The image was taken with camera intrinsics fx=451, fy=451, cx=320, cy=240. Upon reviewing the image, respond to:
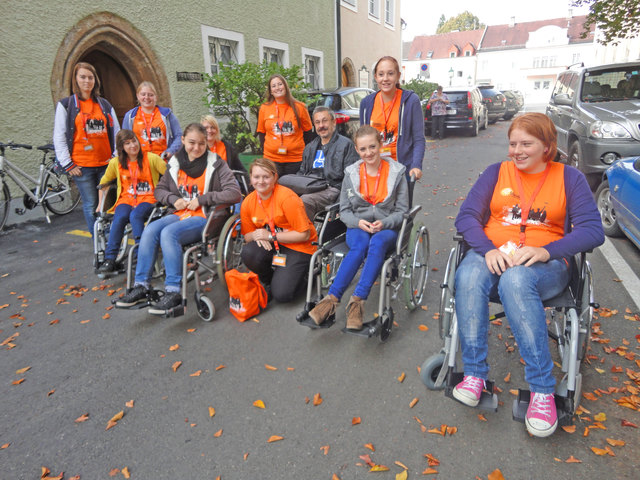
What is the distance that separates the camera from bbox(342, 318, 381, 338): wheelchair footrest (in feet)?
10.6

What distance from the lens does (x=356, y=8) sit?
61.0 ft

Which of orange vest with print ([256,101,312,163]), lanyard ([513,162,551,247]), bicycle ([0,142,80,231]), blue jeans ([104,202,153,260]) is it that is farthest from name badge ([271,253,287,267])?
bicycle ([0,142,80,231])

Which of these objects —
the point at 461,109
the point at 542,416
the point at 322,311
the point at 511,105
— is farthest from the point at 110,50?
the point at 511,105

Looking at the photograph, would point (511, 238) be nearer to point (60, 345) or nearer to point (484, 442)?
point (484, 442)

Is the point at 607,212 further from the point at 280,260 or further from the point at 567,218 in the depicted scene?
the point at 280,260

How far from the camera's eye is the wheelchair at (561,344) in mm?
2348

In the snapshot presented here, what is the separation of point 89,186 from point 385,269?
404 centimetres

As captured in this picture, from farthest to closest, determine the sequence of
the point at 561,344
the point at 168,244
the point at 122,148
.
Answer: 1. the point at 122,148
2. the point at 168,244
3. the point at 561,344

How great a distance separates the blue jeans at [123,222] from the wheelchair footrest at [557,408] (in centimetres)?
375

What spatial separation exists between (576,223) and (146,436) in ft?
9.12

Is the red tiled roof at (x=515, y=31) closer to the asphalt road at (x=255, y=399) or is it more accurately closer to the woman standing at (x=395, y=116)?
the woman standing at (x=395, y=116)

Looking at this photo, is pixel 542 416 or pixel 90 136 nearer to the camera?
pixel 542 416

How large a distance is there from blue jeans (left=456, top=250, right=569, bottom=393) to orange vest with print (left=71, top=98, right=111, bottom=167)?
15.1 feet

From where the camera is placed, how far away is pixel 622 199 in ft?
15.9
